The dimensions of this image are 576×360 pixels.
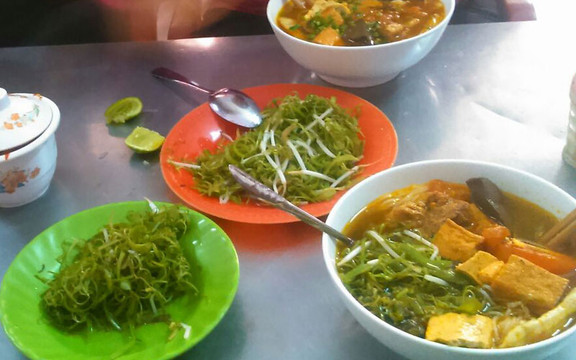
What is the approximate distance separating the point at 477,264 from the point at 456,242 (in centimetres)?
6

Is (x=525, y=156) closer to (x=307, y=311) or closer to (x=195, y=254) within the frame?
(x=307, y=311)

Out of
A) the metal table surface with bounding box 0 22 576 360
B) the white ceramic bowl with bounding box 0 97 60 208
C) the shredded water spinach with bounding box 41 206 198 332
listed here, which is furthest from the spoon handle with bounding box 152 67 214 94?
the shredded water spinach with bounding box 41 206 198 332

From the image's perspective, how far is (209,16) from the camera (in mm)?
2430

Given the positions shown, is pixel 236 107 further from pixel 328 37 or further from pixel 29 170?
pixel 29 170

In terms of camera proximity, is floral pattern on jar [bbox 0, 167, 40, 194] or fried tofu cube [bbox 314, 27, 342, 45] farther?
fried tofu cube [bbox 314, 27, 342, 45]

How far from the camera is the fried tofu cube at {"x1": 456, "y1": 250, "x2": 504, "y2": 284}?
3.16ft

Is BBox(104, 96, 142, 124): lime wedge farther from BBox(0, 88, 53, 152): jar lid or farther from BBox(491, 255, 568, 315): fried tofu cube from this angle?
BBox(491, 255, 568, 315): fried tofu cube

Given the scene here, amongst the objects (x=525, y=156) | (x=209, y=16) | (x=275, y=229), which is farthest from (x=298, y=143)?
(x=209, y=16)

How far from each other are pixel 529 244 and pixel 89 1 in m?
2.20

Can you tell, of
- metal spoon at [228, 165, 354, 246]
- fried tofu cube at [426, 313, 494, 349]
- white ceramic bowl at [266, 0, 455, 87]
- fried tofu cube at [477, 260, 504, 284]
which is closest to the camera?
fried tofu cube at [426, 313, 494, 349]

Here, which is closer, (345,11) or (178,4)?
(345,11)

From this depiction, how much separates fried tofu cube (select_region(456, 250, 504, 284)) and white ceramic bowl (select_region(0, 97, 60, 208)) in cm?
102

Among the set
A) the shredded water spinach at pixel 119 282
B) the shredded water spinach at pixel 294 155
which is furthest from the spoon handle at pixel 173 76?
the shredded water spinach at pixel 119 282

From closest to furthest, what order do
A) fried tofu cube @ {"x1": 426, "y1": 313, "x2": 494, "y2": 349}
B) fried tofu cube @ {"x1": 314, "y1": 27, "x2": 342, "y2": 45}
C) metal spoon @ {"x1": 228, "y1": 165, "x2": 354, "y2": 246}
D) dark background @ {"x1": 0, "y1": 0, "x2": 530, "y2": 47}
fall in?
fried tofu cube @ {"x1": 426, "y1": 313, "x2": 494, "y2": 349}
metal spoon @ {"x1": 228, "y1": 165, "x2": 354, "y2": 246}
fried tofu cube @ {"x1": 314, "y1": 27, "x2": 342, "y2": 45}
dark background @ {"x1": 0, "y1": 0, "x2": 530, "y2": 47}
